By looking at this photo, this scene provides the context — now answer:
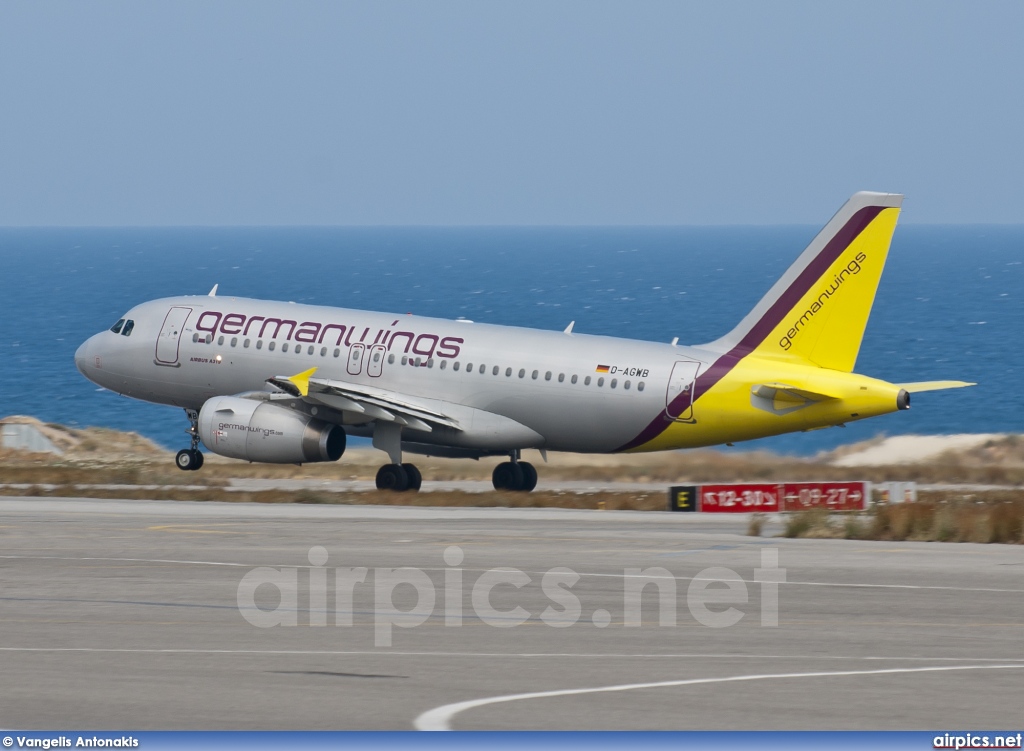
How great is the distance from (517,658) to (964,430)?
7439cm

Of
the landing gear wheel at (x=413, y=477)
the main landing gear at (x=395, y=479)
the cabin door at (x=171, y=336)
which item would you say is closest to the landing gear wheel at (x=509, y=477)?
the landing gear wheel at (x=413, y=477)

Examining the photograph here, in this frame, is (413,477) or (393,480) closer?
(393,480)

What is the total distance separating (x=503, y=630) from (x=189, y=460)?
26955 millimetres

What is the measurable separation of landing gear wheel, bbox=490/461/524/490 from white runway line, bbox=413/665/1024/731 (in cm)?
2720

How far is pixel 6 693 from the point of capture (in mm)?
17234

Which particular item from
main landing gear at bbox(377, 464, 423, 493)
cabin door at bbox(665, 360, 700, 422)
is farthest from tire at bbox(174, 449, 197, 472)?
cabin door at bbox(665, 360, 700, 422)

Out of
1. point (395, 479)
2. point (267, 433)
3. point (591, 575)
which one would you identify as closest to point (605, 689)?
point (591, 575)

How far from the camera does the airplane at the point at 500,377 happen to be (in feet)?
132

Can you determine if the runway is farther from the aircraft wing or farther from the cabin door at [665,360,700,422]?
the aircraft wing

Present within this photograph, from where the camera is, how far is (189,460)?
46.8 meters

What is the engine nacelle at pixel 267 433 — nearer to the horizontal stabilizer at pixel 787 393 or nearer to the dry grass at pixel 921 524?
the horizontal stabilizer at pixel 787 393

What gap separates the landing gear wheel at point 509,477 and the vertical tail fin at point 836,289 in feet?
26.8

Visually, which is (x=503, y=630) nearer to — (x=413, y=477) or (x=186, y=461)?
(x=413, y=477)

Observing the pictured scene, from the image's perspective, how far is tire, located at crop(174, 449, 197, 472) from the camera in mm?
46781
